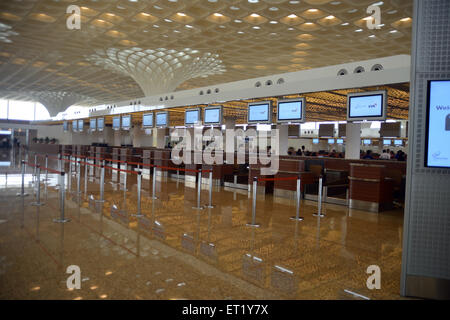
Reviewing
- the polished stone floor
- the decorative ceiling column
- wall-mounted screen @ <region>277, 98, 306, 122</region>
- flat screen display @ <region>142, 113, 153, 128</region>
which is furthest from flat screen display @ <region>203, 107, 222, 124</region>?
the decorative ceiling column

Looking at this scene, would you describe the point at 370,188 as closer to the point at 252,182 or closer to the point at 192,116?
the point at 252,182

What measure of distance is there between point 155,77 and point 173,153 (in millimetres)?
15254


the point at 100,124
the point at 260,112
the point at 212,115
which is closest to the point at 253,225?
the point at 260,112

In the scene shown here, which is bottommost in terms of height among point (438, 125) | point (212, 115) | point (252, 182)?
point (252, 182)

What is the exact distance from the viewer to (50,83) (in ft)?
124

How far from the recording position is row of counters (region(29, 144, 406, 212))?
8.57m

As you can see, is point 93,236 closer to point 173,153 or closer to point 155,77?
point 173,153

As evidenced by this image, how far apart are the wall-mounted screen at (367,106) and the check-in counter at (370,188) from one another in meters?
1.26

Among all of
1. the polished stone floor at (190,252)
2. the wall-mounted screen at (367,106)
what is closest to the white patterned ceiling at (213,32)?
the wall-mounted screen at (367,106)

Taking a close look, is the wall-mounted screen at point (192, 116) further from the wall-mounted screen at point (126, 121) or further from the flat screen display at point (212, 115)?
the wall-mounted screen at point (126, 121)

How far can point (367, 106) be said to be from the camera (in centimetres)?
849

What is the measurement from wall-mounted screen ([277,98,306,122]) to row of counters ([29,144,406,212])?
1.27m

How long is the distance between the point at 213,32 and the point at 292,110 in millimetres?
11037

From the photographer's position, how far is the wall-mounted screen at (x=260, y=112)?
10883mm
